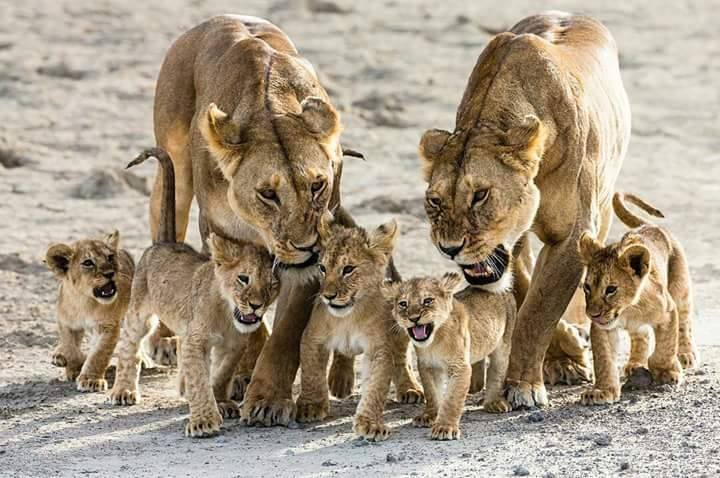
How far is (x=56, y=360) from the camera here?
357 inches

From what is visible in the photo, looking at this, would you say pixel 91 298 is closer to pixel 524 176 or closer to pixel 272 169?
pixel 272 169

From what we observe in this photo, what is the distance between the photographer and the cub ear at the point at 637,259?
26.0 ft

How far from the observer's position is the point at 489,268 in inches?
306

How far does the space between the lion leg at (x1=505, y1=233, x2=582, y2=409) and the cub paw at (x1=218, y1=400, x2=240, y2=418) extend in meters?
1.27

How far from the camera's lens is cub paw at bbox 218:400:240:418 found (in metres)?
8.05

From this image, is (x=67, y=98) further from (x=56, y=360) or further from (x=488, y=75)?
(x=488, y=75)

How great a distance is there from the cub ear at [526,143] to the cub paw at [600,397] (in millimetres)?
1108

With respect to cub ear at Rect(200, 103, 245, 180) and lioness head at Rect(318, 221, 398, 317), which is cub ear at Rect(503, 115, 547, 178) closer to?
lioness head at Rect(318, 221, 398, 317)

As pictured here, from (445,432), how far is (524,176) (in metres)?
1.19

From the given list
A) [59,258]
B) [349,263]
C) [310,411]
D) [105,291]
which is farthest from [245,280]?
[59,258]

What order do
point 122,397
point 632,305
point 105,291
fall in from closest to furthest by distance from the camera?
1. point 632,305
2. point 122,397
3. point 105,291

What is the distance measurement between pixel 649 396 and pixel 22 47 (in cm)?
1054

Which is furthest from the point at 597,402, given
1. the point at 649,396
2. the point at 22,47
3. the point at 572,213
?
the point at 22,47

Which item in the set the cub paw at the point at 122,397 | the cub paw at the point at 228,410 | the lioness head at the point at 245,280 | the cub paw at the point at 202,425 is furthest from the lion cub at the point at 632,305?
the cub paw at the point at 122,397
